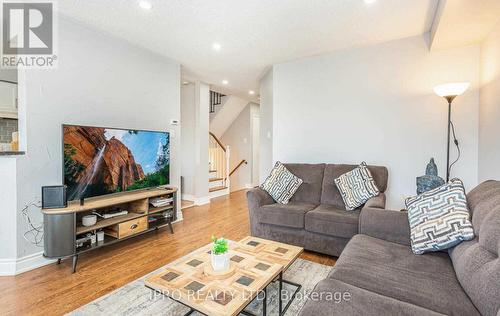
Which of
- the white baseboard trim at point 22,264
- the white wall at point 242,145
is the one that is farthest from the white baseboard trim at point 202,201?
the white baseboard trim at point 22,264

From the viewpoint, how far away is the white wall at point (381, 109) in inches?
109

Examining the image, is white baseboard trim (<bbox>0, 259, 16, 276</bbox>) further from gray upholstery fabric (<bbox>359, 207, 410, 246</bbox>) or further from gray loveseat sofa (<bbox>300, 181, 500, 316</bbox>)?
gray upholstery fabric (<bbox>359, 207, 410, 246</bbox>)

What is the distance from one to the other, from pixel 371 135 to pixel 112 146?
3314 millimetres

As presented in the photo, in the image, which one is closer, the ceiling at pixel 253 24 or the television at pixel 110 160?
the ceiling at pixel 253 24

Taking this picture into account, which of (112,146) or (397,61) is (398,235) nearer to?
(397,61)

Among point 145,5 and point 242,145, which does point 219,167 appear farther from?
point 145,5

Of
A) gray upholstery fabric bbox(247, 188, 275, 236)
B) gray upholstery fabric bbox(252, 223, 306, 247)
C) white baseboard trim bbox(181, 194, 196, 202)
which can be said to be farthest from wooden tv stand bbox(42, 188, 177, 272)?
white baseboard trim bbox(181, 194, 196, 202)

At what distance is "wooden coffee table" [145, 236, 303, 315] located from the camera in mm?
1210

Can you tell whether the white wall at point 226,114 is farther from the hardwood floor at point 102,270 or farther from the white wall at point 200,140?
the hardwood floor at point 102,270

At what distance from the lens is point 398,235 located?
71.7 inches

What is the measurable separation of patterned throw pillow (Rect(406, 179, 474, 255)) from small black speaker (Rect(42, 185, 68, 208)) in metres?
3.03

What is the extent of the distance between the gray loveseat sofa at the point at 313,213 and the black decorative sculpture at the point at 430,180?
35cm

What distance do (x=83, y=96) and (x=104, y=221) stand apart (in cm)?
145

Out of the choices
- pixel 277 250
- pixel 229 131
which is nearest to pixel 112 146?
pixel 277 250
